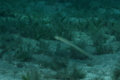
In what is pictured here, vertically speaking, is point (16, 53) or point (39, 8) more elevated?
point (16, 53)

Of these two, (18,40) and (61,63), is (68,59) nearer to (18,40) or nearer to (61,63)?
(61,63)

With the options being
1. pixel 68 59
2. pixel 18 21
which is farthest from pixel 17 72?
pixel 18 21

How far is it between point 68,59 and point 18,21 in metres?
4.02

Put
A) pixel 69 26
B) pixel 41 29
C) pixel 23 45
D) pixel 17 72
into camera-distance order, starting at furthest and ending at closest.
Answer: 1. pixel 69 26
2. pixel 41 29
3. pixel 23 45
4. pixel 17 72

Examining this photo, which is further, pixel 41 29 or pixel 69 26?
pixel 69 26

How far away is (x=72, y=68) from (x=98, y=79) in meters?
0.87

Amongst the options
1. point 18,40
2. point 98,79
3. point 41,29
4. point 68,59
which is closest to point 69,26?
point 41,29

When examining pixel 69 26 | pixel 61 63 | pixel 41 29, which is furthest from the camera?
pixel 69 26

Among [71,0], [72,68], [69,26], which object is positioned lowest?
[71,0]

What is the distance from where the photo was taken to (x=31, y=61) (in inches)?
294

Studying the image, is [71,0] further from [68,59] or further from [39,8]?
[68,59]

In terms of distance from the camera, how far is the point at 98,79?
5.96 meters

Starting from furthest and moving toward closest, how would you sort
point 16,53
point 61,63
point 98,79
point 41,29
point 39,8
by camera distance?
1. point 39,8
2. point 41,29
3. point 16,53
4. point 61,63
5. point 98,79

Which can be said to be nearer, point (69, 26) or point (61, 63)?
point (61, 63)
